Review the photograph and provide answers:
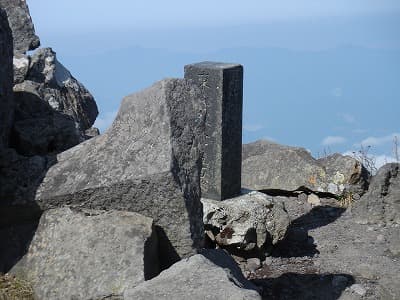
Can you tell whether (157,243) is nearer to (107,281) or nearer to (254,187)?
(107,281)

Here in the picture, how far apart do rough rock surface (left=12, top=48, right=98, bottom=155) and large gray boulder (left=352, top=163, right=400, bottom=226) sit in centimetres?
370

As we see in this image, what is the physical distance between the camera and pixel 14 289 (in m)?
4.18

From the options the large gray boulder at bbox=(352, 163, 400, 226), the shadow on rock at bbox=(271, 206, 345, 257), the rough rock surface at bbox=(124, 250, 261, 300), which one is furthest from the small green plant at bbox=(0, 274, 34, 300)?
the large gray boulder at bbox=(352, 163, 400, 226)

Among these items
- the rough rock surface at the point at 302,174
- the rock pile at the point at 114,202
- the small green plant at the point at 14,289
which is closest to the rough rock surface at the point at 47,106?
the rock pile at the point at 114,202

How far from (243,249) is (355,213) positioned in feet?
6.83

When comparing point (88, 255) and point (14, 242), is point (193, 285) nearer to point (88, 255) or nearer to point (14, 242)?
point (88, 255)

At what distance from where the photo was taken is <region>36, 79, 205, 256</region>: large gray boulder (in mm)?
4223

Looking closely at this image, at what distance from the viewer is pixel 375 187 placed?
8.41m

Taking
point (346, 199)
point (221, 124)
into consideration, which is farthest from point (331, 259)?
point (346, 199)

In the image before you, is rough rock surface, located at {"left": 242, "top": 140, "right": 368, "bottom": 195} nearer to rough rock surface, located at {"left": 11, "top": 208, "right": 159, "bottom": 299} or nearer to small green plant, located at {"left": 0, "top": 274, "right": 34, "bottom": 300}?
rough rock surface, located at {"left": 11, "top": 208, "right": 159, "bottom": 299}

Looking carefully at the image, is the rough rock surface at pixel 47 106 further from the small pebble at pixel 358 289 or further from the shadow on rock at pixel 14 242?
the small pebble at pixel 358 289

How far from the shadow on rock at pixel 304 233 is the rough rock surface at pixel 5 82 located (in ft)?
12.7

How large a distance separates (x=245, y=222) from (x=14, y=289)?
3497 millimetres

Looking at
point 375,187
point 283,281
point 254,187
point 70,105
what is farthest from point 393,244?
point 70,105
